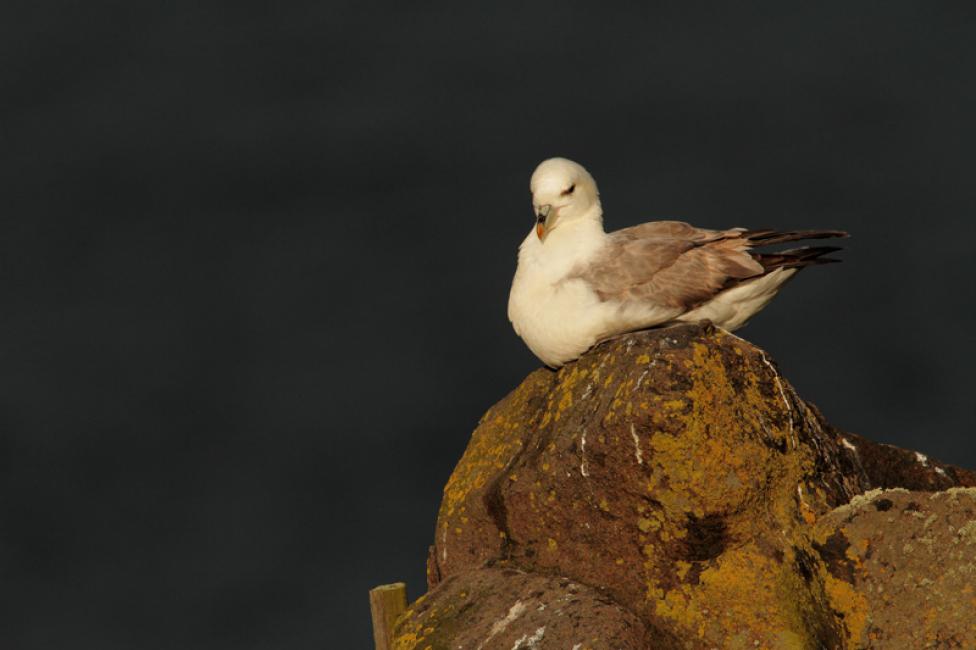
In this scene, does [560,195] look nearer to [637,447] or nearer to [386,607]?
[637,447]

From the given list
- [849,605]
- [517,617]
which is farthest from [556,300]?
[849,605]

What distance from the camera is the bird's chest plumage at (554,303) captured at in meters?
11.2

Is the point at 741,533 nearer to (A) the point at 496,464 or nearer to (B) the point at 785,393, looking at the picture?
(B) the point at 785,393

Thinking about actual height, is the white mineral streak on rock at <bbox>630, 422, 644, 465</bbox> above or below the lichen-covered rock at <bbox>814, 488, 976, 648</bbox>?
above

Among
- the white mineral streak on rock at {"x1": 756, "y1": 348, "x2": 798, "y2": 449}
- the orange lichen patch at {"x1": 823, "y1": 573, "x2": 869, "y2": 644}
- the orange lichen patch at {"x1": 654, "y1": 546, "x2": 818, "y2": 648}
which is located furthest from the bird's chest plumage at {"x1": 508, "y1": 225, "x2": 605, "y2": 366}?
the orange lichen patch at {"x1": 823, "y1": 573, "x2": 869, "y2": 644}

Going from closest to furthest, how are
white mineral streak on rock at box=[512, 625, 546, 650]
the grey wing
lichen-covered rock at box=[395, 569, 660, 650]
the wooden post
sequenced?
lichen-covered rock at box=[395, 569, 660, 650], white mineral streak on rock at box=[512, 625, 546, 650], the grey wing, the wooden post

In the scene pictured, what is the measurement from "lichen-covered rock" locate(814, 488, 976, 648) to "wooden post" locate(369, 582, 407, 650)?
10.9ft

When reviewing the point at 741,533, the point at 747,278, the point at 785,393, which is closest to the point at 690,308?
Answer: the point at 747,278

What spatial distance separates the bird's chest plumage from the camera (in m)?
11.2

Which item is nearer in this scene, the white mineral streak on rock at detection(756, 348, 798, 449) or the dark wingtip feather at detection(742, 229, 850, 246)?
the white mineral streak on rock at detection(756, 348, 798, 449)

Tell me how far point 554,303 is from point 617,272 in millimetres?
510

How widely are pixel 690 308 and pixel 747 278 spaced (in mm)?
525

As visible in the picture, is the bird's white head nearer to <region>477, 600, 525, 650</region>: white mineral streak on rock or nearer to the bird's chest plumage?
the bird's chest plumage

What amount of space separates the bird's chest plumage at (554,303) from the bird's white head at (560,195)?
0.21 meters
